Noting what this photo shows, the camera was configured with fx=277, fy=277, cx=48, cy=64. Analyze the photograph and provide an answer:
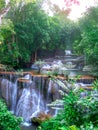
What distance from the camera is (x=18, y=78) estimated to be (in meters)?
15.4

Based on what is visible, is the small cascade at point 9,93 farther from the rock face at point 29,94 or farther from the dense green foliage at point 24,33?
the dense green foliage at point 24,33

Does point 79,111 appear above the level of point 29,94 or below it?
above

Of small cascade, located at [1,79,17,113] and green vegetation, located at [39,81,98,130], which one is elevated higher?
green vegetation, located at [39,81,98,130]

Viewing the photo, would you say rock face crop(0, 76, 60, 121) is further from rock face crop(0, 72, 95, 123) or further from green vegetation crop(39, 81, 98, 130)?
green vegetation crop(39, 81, 98, 130)

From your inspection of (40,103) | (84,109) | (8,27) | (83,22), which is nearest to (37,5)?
(83,22)

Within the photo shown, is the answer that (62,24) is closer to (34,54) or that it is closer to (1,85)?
(34,54)

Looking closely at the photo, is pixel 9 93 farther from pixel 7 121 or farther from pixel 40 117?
pixel 7 121

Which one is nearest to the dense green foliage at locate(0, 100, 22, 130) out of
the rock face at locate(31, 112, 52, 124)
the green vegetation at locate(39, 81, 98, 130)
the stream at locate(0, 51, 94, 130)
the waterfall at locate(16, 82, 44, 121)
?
the green vegetation at locate(39, 81, 98, 130)

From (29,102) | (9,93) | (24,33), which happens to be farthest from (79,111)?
(24,33)

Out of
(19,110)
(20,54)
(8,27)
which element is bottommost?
(19,110)

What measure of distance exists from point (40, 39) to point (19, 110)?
12868 mm

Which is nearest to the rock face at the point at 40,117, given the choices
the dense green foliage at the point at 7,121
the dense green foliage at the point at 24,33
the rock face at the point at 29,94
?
the rock face at the point at 29,94

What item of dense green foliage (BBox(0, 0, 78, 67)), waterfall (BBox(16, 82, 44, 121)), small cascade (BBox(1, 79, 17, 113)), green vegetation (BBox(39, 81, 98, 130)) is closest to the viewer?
green vegetation (BBox(39, 81, 98, 130))

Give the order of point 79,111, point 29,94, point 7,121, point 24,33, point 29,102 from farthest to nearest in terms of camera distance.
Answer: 1. point 24,33
2. point 29,94
3. point 29,102
4. point 7,121
5. point 79,111
